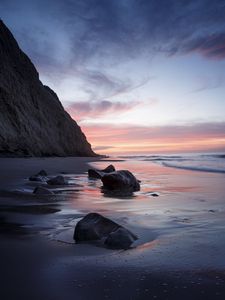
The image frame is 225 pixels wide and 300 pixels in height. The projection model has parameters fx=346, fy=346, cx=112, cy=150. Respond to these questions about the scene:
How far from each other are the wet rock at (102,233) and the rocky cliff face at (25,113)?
78.9 feet

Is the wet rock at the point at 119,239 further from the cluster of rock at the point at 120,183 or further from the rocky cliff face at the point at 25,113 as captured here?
the rocky cliff face at the point at 25,113

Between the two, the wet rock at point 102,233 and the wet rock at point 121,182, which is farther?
the wet rock at point 121,182

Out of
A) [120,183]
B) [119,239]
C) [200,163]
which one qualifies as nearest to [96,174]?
[120,183]

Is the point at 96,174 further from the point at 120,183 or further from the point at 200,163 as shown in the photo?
the point at 200,163

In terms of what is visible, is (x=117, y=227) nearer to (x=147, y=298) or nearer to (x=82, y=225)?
(x=82, y=225)

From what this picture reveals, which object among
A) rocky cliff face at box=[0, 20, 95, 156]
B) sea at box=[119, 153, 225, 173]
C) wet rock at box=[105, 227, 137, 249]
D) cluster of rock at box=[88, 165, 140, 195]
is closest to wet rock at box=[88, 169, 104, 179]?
cluster of rock at box=[88, 165, 140, 195]

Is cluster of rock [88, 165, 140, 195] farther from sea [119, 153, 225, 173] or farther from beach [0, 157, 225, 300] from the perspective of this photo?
sea [119, 153, 225, 173]

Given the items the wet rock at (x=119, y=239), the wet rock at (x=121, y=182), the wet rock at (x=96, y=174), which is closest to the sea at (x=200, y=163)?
the wet rock at (x=96, y=174)

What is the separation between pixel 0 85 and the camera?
31406 millimetres

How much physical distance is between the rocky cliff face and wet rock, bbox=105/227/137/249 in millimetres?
24351

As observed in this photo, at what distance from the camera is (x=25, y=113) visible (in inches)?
1368

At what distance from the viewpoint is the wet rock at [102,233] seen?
2717 mm

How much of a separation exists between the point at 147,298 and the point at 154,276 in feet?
0.94

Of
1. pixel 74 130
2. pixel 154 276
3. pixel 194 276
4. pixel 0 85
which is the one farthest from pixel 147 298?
pixel 74 130
